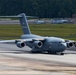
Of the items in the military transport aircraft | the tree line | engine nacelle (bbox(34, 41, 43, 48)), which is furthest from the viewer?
the tree line

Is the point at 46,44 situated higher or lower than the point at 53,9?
higher

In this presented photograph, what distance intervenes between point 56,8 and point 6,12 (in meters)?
20.0

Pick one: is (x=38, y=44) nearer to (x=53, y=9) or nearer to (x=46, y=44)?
(x=46, y=44)

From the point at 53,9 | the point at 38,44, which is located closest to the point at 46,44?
the point at 38,44

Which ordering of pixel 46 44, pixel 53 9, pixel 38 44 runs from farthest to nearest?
pixel 53 9, pixel 38 44, pixel 46 44

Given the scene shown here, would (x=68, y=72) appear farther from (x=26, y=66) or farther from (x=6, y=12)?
(x=6, y=12)

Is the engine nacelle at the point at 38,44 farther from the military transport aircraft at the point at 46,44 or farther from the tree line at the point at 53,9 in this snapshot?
the tree line at the point at 53,9

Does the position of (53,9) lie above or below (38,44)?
below

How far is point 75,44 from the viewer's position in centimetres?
6322

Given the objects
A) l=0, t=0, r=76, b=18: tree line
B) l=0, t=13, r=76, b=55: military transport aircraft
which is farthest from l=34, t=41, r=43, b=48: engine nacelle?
l=0, t=0, r=76, b=18: tree line

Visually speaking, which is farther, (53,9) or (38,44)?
(53,9)

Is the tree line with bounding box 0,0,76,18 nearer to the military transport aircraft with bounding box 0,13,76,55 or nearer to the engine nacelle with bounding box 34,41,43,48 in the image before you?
the military transport aircraft with bounding box 0,13,76,55

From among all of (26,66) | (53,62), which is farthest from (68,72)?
(53,62)

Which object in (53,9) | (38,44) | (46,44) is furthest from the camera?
(53,9)
